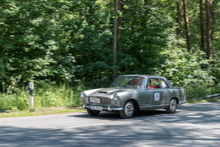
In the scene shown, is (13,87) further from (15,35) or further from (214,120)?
(214,120)

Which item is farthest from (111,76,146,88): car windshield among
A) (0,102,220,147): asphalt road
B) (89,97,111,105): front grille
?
(0,102,220,147): asphalt road

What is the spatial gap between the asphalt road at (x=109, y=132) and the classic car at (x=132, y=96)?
0.63 metres

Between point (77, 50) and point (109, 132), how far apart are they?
10.5 metres

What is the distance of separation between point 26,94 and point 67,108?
2049 mm

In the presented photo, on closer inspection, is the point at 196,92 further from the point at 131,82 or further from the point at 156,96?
the point at 131,82

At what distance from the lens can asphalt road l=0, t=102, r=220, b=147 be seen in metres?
6.89

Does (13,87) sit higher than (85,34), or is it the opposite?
(85,34)

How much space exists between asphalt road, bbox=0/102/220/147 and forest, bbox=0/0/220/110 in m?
3.73

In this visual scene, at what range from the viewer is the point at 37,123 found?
9.47 metres

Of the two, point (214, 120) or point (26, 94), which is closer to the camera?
point (214, 120)

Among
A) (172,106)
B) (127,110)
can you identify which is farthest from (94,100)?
(172,106)

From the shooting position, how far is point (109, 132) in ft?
26.7

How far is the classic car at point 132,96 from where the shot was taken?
10547 mm

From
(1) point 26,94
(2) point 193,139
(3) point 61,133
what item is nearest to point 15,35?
(1) point 26,94
